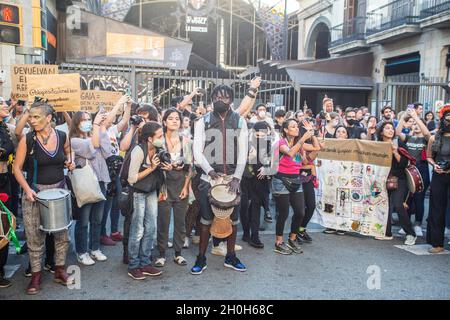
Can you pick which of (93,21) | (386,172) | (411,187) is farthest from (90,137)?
(93,21)

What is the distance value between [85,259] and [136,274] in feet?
2.76

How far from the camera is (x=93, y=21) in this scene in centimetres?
1667

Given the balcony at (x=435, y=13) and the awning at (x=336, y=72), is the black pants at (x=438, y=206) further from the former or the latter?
the awning at (x=336, y=72)

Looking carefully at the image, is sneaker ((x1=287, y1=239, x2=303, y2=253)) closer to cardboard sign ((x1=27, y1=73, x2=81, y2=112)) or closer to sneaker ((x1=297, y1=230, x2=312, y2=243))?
sneaker ((x1=297, y1=230, x2=312, y2=243))

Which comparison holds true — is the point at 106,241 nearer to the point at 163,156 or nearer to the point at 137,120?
the point at 137,120

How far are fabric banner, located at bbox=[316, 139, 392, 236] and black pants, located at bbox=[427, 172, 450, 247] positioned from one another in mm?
709

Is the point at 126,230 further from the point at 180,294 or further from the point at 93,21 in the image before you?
the point at 93,21

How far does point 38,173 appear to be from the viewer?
446cm

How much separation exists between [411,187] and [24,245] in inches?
221

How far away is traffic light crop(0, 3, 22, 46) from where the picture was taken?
660 centimetres

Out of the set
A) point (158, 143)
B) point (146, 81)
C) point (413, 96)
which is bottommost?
point (158, 143)

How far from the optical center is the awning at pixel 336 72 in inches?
757

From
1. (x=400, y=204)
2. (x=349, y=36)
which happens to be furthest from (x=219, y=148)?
(x=349, y=36)
